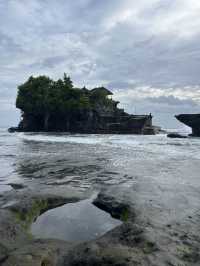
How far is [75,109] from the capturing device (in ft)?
243

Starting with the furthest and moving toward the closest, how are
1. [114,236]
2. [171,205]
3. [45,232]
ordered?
[171,205] → [45,232] → [114,236]

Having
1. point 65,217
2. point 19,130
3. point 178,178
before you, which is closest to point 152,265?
point 65,217

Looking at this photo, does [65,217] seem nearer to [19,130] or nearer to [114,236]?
[114,236]

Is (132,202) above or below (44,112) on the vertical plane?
below

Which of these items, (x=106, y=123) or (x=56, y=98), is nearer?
(x=56, y=98)

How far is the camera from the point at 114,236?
5.02 m

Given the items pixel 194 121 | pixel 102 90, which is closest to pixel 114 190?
pixel 194 121

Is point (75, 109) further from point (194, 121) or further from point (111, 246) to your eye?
point (111, 246)

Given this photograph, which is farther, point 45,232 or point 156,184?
point 156,184

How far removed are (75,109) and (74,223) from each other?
68467mm

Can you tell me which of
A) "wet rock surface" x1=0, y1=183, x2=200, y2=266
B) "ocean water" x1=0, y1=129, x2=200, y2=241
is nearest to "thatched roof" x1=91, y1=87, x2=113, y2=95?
"ocean water" x1=0, y1=129, x2=200, y2=241

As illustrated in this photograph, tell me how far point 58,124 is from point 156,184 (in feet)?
242

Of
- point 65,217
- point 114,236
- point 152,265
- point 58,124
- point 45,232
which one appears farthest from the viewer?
point 58,124

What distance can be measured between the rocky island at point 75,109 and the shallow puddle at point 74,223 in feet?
215
